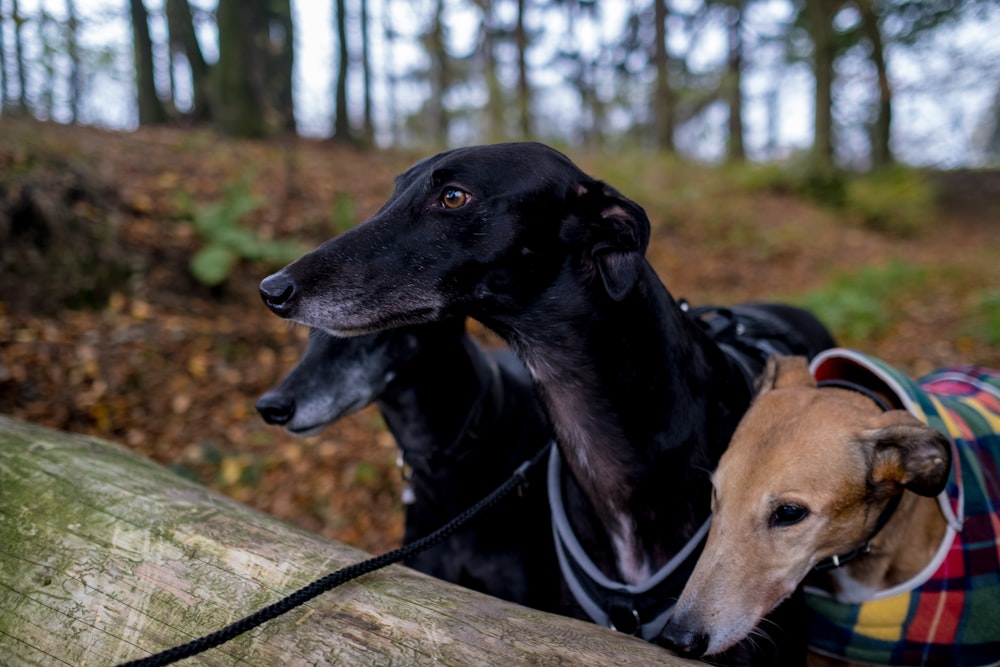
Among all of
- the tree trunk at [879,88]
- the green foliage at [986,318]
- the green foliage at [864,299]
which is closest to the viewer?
the green foliage at [986,318]

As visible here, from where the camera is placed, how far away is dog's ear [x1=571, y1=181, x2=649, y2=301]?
7.84ft

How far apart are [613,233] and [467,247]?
0.52m

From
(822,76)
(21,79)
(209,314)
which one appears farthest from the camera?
(822,76)

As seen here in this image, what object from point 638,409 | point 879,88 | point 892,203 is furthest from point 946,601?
point 879,88

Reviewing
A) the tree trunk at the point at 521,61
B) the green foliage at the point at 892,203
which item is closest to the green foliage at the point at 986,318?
the green foliage at the point at 892,203

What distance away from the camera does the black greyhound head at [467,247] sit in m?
2.39

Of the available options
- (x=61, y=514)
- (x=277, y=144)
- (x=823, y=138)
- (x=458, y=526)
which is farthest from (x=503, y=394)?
(x=823, y=138)

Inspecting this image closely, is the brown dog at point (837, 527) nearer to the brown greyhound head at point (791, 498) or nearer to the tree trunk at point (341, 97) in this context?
the brown greyhound head at point (791, 498)

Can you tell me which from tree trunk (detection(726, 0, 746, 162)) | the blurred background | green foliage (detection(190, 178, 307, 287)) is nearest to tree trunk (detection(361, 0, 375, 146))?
the blurred background

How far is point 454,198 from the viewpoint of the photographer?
2.43m

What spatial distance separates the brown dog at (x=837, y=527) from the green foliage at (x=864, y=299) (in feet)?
20.2

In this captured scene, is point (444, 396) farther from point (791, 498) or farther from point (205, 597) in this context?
point (791, 498)

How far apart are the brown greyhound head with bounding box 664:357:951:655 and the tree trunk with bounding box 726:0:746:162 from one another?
21.4 meters

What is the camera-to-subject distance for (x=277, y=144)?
43.2 feet
